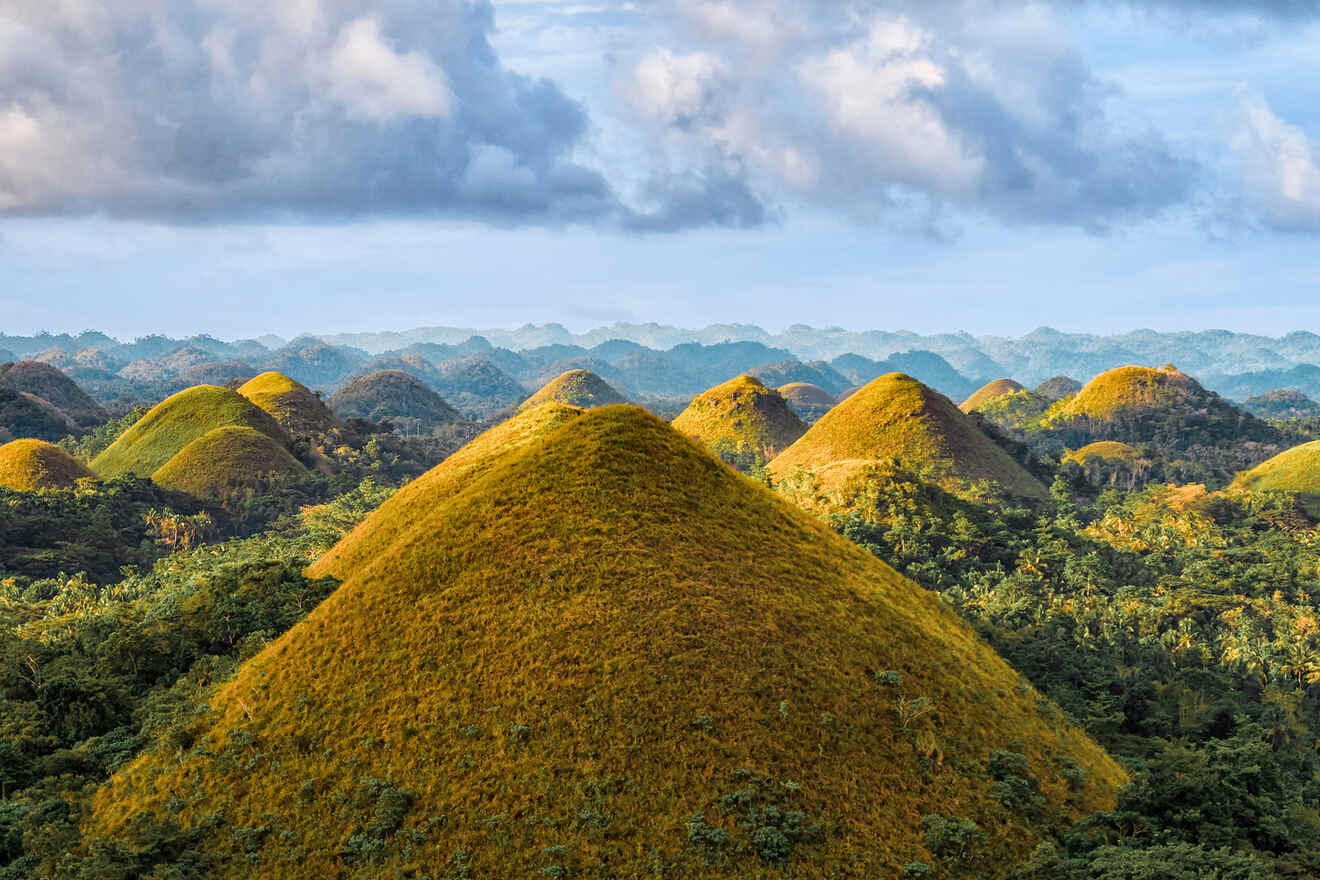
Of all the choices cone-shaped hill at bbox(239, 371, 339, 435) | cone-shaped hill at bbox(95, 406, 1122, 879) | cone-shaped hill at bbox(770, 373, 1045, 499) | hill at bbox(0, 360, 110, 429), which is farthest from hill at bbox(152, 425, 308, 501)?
hill at bbox(0, 360, 110, 429)

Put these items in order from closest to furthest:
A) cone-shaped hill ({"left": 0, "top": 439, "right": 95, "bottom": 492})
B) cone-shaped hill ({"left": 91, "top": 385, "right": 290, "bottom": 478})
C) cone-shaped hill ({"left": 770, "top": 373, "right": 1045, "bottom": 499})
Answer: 1. cone-shaped hill ({"left": 0, "top": 439, "right": 95, "bottom": 492})
2. cone-shaped hill ({"left": 770, "top": 373, "right": 1045, "bottom": 499})
3. cone-shaped hill ({"left": 91, "top": 385, "right": 290, "bottom": 478})

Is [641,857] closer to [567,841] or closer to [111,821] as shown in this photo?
[567,841]

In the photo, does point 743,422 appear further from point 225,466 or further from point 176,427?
point 176,427

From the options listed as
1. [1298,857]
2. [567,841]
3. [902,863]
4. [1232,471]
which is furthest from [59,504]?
[1232,471]

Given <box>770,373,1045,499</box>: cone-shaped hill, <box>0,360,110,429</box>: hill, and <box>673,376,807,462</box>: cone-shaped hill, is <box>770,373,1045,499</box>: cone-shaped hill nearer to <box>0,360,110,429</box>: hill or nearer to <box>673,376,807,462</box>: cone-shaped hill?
<box>673,376,807,462</box>: cone-shaped hill

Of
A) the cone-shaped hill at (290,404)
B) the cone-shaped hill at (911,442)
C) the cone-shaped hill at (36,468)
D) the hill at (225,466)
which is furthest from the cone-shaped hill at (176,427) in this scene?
the cone-shaped hill at (911,442)

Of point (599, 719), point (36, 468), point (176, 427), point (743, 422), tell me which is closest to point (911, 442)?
point (743, 422)

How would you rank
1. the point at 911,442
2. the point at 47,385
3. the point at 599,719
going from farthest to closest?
the point at 47,385, the point at 911,442, the point at 599,719
